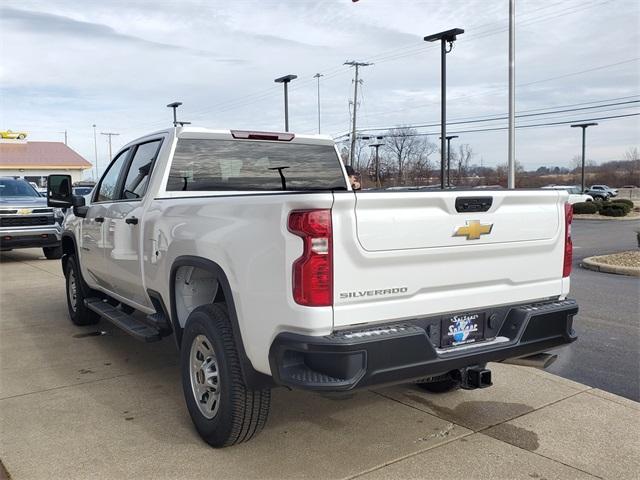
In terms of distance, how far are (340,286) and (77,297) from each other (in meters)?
4.96

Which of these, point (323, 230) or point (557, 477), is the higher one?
point (323, 230)

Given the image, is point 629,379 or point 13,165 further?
point 13,165

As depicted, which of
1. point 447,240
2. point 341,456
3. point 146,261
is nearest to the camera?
point 447,240

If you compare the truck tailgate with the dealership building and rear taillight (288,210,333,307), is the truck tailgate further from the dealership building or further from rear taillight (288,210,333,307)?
the dealership building

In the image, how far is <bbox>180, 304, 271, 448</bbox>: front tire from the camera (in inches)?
138

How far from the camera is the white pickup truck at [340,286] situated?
9.87 ft

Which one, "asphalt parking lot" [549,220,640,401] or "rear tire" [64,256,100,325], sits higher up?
"rear tire" [64,256,100,325]

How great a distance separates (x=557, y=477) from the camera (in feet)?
11.2

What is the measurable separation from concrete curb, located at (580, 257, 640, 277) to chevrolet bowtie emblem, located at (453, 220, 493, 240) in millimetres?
8876

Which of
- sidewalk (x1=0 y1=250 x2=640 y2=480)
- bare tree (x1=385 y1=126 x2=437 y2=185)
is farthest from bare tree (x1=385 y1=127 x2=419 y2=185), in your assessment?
sidewalk (x1=0 y1=250 x2=640 y2=480)

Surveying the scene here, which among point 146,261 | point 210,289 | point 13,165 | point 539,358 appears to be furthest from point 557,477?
point 13,165

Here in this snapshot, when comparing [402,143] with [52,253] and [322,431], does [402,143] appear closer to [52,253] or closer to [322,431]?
[52,253]

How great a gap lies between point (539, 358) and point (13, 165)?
54625 millimetres

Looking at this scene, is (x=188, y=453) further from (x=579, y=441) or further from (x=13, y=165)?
(x=13, y=165)
